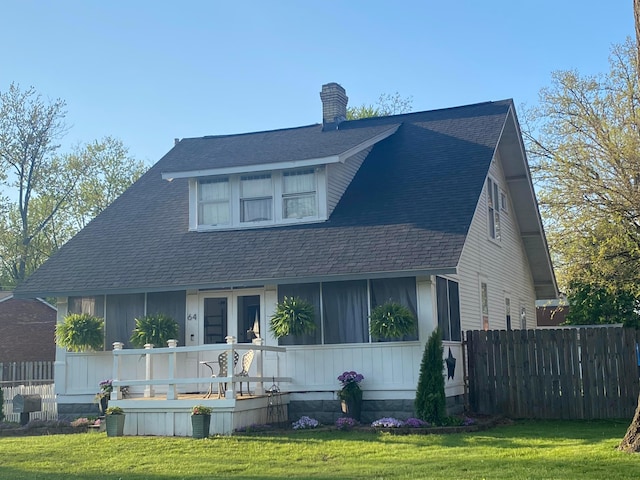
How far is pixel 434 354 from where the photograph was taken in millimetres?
14258

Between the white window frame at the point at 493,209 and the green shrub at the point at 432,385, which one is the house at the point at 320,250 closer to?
the white window frame at the point at 493,209

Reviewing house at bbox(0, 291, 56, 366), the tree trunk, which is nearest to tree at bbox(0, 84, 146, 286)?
house at bbox(0, 291, 56, 366)

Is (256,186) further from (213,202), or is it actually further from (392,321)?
(392,321)

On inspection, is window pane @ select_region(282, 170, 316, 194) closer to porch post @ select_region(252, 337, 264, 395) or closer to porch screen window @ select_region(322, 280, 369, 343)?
porch screen window @ select_region(322, 280, 369, 343)

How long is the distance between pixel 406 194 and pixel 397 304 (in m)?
3.52

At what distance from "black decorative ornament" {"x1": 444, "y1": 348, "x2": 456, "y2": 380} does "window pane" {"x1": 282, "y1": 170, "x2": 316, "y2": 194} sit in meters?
4.93

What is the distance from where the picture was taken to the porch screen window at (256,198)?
18.2 meters

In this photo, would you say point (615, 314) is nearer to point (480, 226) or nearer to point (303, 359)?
point (480, 226)

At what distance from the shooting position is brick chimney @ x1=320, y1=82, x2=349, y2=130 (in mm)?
22141

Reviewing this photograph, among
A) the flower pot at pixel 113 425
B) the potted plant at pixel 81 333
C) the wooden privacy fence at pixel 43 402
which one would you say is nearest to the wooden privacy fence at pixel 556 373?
the flower pot at pixel 113 425

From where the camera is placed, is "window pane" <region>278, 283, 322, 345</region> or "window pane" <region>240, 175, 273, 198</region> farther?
"window pane" <region>240, 175, 273, 198</region>

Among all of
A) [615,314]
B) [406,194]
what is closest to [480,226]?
[406,194]

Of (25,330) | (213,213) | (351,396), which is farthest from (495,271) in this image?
(25,330)

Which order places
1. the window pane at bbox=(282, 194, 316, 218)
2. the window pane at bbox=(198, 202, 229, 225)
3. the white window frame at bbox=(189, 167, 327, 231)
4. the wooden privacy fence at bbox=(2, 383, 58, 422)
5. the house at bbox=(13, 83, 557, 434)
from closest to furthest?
the house at bbox=(13, 83, 557, 434)
the wooden privacy fence at bbox=(2, 383, 58, 422)
the white window frame at bbox=(189, 167, 327, 231)
the window pane at bbox=(282, 194, 316, 218)
the window pane at bbox=(198, 202, 229, 225)
